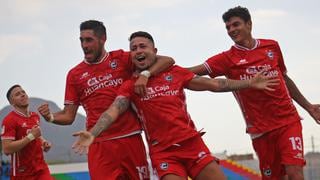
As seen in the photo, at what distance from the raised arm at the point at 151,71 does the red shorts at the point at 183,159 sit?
0.73m

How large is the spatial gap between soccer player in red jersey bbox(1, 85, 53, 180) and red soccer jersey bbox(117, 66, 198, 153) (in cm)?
360

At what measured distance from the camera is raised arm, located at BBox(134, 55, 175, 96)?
6977 millimetres

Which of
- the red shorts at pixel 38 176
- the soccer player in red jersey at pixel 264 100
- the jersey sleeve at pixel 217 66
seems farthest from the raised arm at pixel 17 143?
the jersey sleeve at pixel 217 66

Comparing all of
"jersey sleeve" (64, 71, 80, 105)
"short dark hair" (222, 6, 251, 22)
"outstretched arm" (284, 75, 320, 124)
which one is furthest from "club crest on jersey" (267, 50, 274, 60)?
"jersey sleeve" (64, 71, 80, 105)

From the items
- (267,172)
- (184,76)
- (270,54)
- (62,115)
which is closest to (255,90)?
(270,54)

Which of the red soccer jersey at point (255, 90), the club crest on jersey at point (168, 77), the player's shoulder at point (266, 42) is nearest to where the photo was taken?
the club crest on jersey at point (168, 77)

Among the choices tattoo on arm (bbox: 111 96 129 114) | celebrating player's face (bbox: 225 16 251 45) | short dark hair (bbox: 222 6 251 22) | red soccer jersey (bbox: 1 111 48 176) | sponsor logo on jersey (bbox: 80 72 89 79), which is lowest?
red soccer jersey (bbox: 1 111 48 176)

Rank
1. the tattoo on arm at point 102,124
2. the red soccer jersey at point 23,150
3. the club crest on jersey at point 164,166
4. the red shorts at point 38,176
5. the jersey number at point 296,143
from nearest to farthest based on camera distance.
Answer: the tattoo on arm at point 102,124, the club crest on jersey at point 164,166, the jersey number at point 296,143, the red soccer jersey at point 23,150, the red shorts at point 38,176

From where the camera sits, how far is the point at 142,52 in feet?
23.9

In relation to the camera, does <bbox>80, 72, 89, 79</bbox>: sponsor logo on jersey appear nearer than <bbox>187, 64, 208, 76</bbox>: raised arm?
Yes

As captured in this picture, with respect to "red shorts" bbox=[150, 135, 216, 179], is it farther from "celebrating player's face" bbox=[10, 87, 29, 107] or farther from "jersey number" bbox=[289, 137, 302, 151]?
"celebrating player's face" bbox=[10, 87, 29, 107]

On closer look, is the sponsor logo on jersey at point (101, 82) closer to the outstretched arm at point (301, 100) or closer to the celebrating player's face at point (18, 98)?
the outstretched arm at point (301, 100)

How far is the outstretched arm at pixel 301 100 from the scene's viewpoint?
9.01 metres

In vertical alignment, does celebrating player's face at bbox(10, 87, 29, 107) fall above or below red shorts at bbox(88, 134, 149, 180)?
above
